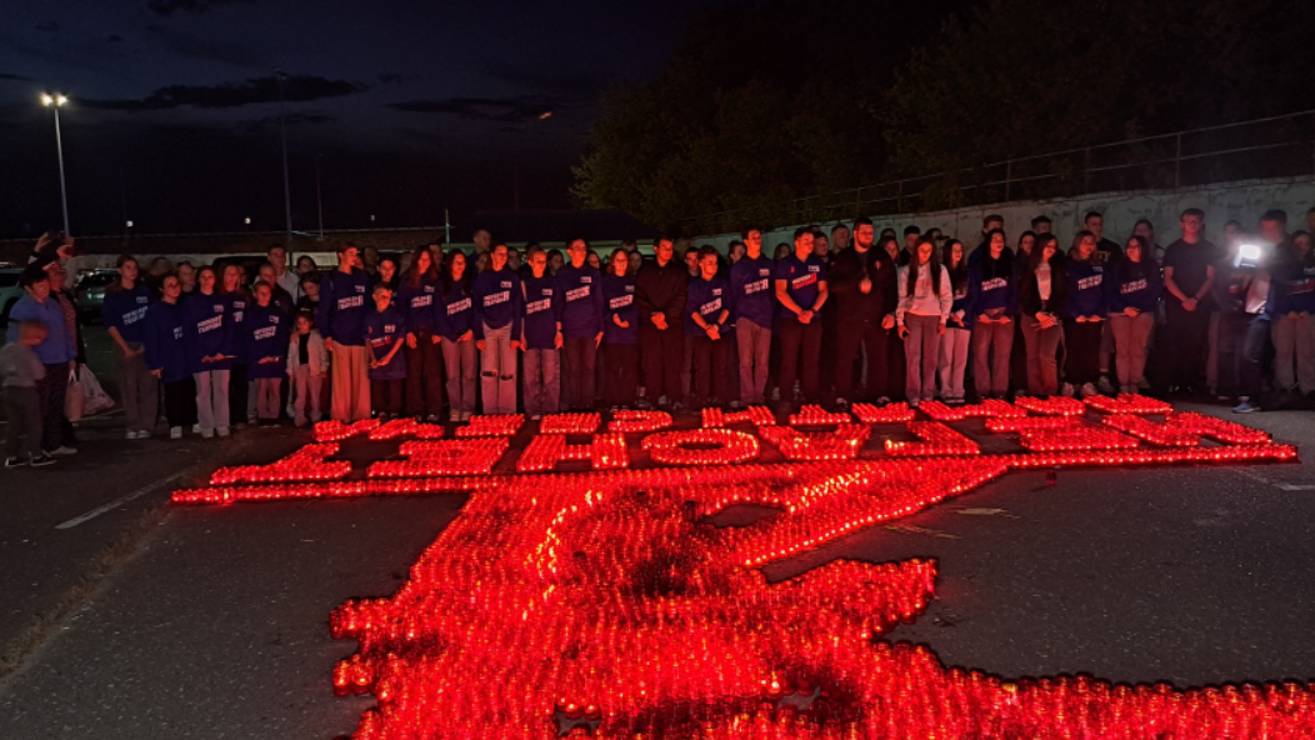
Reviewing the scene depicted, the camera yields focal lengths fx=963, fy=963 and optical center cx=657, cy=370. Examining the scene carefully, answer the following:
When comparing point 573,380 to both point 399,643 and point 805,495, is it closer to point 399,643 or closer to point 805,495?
point 805,495

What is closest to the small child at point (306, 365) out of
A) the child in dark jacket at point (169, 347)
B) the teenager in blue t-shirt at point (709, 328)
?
the child in dark jacket at point (169, 347)

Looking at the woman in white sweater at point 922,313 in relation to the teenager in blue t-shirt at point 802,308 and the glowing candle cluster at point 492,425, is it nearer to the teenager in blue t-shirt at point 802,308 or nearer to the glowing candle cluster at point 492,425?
the teenager in blue t-shirt at point 802,308

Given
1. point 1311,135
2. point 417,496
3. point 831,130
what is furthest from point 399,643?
point 831,130

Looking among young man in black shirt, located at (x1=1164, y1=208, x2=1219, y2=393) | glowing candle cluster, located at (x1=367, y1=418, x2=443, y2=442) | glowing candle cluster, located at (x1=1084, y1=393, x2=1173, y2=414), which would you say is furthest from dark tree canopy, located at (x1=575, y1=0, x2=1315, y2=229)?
glowing candle cluster, located at (x1=367, y1=418, x2=443, y2=442)

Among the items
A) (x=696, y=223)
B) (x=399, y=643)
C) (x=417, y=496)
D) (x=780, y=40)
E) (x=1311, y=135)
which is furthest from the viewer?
(x=780, y=40)

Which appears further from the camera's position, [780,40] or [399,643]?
[780,40]

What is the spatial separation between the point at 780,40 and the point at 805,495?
176 feet

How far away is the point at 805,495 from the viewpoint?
22.7 ft

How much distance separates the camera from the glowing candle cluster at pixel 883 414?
980cm

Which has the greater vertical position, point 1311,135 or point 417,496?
point 1311,135

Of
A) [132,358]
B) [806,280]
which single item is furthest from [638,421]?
[132,358]

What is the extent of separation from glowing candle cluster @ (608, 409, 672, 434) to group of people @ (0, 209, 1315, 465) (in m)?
0.73

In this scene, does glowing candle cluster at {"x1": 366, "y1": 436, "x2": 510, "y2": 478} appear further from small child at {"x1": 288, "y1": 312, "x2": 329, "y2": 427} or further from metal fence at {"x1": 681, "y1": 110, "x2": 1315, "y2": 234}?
metal fence at {"x1": 681, "y1": 110, "x2": 1315, "y2": 234}

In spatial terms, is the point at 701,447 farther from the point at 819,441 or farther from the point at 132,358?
the point at 132,358
